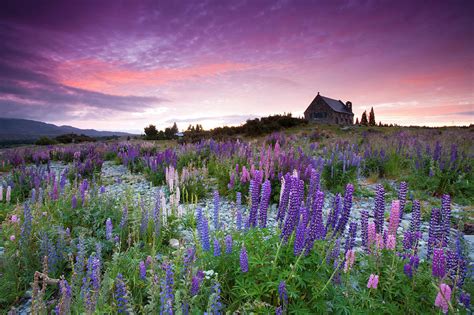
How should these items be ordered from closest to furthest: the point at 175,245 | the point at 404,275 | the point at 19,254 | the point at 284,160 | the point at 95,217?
the point at 404,275, the point at 19,254, the point at 175,245, the point at 95,217, the point at 284,160

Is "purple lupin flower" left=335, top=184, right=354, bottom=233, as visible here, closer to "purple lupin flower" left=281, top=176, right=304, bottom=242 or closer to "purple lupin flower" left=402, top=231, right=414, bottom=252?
"purple lupin flower" left=281, top=176, right=304, bottom=242

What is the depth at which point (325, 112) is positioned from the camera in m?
50.4

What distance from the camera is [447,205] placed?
2.61 m

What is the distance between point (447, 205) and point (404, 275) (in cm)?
80

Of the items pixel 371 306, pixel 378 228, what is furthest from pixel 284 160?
pixel 371 306

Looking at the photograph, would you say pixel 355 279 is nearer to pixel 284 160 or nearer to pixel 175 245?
pixel 175 245

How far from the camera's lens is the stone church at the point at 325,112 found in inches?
1948

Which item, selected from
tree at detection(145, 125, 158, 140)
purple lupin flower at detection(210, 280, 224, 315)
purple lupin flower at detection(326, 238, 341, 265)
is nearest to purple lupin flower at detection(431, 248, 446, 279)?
purple lupin flower at detection(326, 238, 341, 265)

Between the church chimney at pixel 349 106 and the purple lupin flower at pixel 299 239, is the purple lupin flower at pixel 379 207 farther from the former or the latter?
the church chimney at pixel 349 106

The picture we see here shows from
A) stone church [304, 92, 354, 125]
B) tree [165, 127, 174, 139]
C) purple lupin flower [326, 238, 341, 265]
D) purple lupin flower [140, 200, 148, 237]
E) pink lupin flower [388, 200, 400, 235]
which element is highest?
stone church [304, 92, 354, 125]

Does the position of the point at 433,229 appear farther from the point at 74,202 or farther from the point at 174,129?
the point at 174,129

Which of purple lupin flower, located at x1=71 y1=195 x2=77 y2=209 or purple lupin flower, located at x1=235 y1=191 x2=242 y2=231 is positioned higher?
purple lupin flower, located at x1=235 y1=191 x2=242 y2=231

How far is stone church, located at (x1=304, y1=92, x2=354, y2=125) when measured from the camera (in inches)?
1948

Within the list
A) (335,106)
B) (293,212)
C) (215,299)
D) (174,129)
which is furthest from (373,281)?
(335,106)
